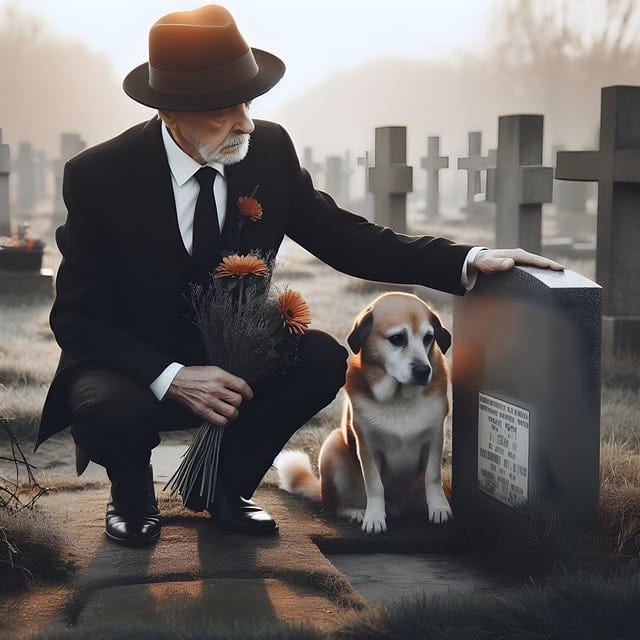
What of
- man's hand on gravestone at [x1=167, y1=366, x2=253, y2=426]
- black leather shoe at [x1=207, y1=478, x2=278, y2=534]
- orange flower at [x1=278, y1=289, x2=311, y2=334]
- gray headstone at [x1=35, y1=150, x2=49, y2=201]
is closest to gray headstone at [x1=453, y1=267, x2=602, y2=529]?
orange flower at [x1=278, y1=289, x2=311, y2=334]

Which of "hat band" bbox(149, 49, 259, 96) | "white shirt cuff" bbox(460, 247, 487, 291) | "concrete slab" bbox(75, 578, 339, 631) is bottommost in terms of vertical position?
"concrete slab" bbox(75, 578, 339, 631)

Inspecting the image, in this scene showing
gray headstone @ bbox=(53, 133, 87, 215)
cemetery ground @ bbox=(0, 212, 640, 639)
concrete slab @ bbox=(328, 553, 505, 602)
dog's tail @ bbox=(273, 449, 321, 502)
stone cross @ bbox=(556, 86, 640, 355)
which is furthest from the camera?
gray headstone @ bbox=(53, 133, 87, 215)

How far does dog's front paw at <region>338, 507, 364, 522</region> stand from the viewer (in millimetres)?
3805

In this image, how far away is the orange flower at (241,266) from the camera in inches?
134

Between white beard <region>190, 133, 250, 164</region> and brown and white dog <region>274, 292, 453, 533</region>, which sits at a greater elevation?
white beard <region>190, 133, 250, 164</region>

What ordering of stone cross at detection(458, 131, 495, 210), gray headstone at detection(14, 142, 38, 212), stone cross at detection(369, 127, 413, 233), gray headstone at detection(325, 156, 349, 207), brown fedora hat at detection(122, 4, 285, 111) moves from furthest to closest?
gray headstone at detection(14, 142, 38, 212) → gray headstone at detection(325, 156, 349, 207) → stone cross at detection(458, 131, 495, 210) → stone cross at detection(369, 127, 413, 233) → brown fedora hat at detection(122, 4, 285, 111)

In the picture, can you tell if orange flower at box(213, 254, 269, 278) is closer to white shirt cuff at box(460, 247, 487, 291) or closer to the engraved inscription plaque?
white shirt cuff at box(460, 247, 487, 291)

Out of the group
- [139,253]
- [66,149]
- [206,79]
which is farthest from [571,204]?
[206,79]

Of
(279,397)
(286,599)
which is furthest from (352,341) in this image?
(286,599)

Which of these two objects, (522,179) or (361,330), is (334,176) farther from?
(361,330)

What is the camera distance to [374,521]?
3.67m

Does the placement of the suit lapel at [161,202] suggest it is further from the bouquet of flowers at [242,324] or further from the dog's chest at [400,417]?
the dog's chest at [400,417]

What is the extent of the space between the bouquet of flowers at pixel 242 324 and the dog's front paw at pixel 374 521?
55 cm

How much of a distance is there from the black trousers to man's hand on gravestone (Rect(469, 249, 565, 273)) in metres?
0.57
